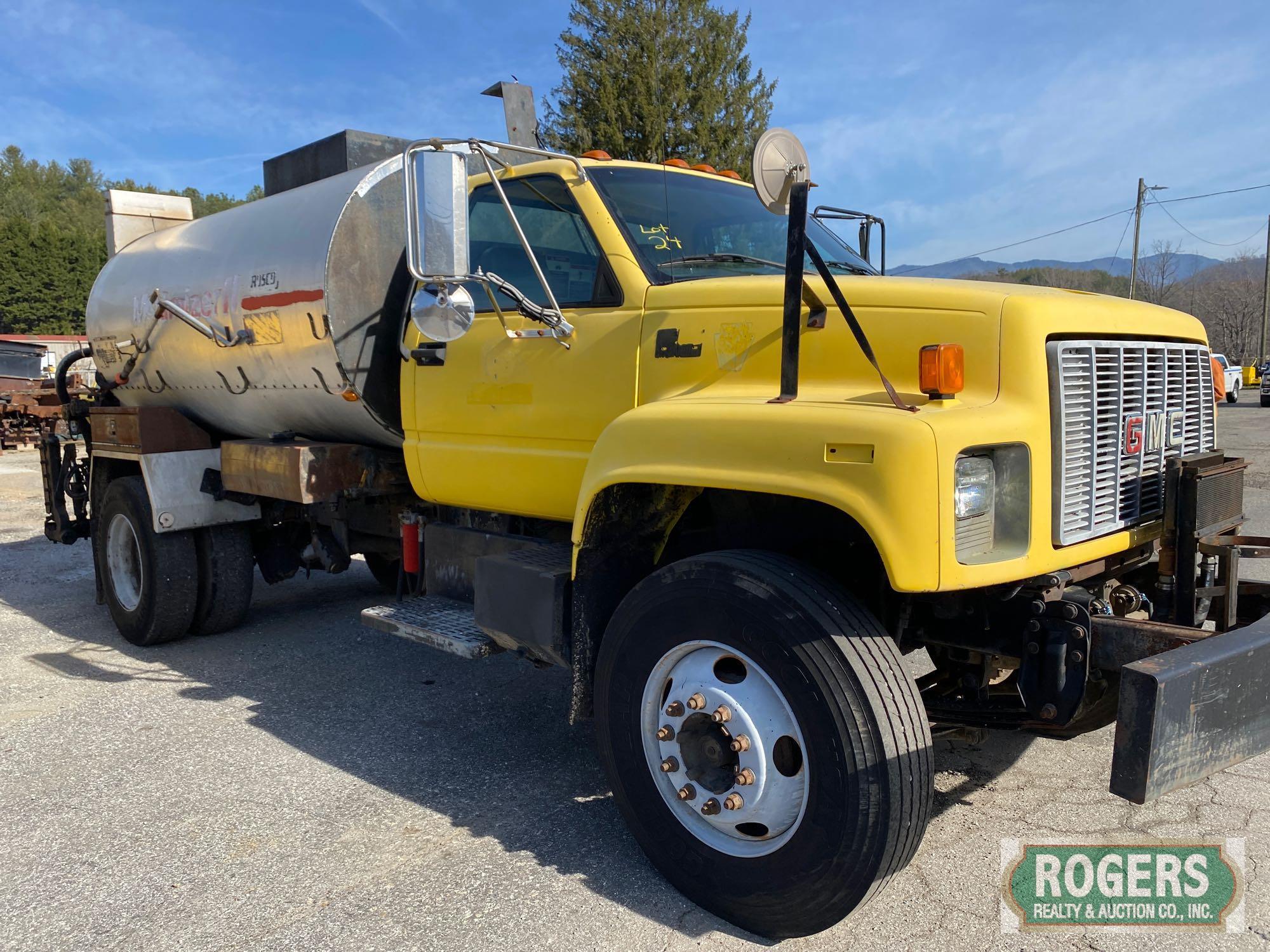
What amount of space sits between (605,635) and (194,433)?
3959 millimetres

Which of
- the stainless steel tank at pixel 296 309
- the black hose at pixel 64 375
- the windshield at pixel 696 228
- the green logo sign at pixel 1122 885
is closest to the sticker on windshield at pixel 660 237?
the windshield at pixel 696 228

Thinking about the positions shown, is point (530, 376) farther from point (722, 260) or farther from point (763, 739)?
point (763, 739)

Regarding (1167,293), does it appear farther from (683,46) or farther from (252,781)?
(252,781)

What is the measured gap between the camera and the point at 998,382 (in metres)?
2.69

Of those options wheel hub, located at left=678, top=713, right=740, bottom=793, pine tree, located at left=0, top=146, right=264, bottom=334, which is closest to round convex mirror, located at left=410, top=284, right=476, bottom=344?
wheel hub, located at left=678, top=713, right=740, bottom=793

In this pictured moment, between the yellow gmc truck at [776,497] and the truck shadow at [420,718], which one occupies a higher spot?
the yellow gmc truck at [776,497]

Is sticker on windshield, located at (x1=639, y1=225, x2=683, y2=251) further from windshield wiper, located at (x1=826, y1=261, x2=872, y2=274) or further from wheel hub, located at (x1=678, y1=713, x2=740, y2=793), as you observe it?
wheel hub, located at (x1=678, y1=713, x2=740, y2=793)

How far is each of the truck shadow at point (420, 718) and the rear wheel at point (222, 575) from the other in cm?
17

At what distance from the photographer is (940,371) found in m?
2.64

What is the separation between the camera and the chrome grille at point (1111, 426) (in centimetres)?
274

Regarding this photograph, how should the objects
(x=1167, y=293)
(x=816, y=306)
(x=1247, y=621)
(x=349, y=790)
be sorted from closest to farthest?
(x=816, y=306)
(x=1247, y=621)
(x=349, y=790)
(x=1167, y=293)

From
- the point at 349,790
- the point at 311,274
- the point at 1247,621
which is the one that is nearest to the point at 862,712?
the point at 1247,621

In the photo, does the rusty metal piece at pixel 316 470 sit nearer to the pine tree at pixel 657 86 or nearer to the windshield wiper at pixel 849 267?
the windshield wiper at pixel 849 267

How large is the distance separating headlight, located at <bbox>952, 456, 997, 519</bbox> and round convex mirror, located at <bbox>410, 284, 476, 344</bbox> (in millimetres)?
1647
